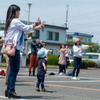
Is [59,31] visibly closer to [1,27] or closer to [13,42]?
[1,27]

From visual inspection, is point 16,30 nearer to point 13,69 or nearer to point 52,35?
point 13,69

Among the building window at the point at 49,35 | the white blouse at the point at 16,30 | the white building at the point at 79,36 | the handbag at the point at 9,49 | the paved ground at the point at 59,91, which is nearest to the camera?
the handbag at the point at 9,49

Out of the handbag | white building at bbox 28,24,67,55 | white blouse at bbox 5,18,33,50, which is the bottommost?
the handbag

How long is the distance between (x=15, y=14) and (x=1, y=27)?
5124 cm

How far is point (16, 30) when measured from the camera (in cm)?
745

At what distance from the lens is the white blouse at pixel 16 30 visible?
7352 millimetres

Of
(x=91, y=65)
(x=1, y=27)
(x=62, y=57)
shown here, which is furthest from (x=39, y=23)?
(x=1, y=27)

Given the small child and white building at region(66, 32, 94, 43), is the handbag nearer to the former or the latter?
the small child

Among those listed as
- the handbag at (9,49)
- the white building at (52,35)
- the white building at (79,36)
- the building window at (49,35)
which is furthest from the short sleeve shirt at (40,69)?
the white building at (79,36)

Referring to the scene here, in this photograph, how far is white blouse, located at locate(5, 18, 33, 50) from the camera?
7352 millimetres

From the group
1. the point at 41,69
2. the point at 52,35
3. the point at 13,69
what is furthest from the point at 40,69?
the point at 52,35

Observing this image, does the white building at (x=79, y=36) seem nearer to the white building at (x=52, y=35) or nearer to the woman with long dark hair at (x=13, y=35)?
the white building at (x=52, y=35)

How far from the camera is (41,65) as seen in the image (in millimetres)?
9422

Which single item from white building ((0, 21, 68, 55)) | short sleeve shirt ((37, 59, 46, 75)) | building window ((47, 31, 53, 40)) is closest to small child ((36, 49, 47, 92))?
short sleeve shirt ((37, 59, 46, 75))
